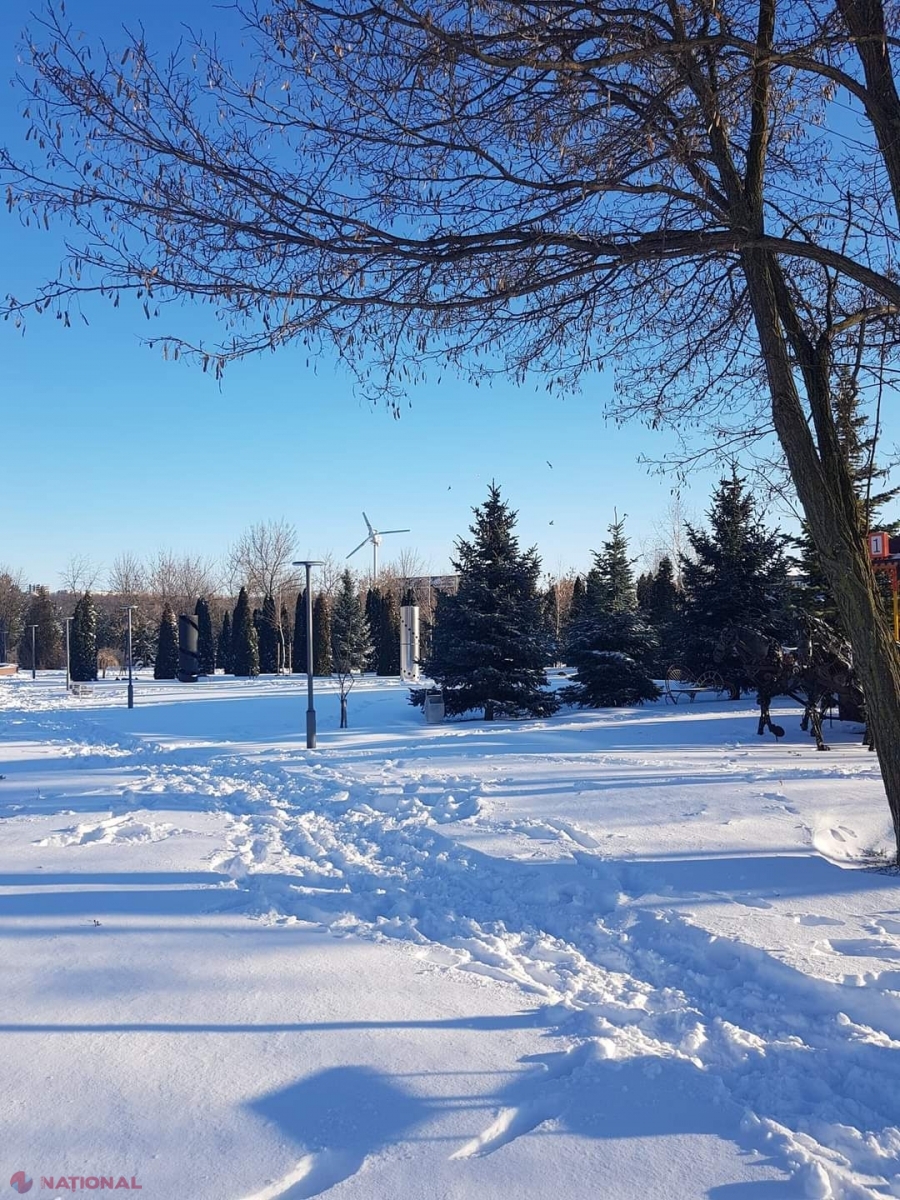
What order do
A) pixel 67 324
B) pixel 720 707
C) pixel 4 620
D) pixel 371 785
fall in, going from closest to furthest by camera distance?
pixel 67 324 → pixel 371 785 → pixel 720 707 → pixel 4 620

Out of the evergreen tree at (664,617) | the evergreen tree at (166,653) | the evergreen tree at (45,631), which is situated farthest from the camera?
the evergreen tree at (45,631)

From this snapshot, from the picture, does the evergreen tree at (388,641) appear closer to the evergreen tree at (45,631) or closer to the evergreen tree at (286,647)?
the evergreen tree at (286,647)

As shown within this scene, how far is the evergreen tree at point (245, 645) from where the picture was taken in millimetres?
49031

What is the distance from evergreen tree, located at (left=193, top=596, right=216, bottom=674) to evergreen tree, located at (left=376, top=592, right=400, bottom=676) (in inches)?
535

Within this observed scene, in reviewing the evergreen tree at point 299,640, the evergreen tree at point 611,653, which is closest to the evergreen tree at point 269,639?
the evergreen tree at point 299,640

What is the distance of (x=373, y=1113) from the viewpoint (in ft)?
9.74

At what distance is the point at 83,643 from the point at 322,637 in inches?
588

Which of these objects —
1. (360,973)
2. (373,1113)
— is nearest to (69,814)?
(360,973)

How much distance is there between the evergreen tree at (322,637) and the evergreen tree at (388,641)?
348 centimetres

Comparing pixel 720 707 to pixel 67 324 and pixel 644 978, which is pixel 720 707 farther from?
pixel 67 324

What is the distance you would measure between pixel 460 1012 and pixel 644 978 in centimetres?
102

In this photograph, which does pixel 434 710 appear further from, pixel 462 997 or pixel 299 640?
pixel 299 640

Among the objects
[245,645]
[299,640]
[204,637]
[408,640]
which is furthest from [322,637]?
[408,640]

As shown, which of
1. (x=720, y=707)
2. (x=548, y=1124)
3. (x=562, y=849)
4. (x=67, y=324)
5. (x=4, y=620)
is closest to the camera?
(x=548, y=1124)
